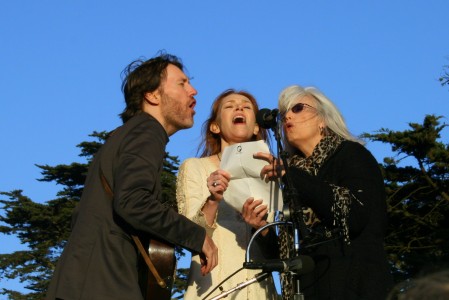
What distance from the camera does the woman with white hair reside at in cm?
479

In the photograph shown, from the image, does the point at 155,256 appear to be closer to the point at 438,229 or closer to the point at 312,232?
the point at 312,232

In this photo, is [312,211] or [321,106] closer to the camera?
[312,211]

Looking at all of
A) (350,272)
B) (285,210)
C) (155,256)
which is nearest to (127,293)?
(155,256)

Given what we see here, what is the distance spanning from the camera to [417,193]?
24000mm

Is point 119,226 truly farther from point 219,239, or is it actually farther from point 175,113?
point 219,239

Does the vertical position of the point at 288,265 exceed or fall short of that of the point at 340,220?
it falls short

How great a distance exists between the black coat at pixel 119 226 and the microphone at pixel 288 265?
0.37 m

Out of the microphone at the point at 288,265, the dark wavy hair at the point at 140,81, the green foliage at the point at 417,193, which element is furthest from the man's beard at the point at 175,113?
the green foliage at the point at 417,193

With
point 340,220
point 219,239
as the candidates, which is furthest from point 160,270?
point 219,239

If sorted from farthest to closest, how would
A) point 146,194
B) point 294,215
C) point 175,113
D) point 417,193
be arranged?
point 417,193 < point 175,113 < point 294,215 < point 146,194

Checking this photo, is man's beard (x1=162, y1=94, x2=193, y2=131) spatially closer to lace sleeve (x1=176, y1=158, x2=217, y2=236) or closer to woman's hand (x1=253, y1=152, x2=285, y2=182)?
woman's hand (x1=253, y1=152, x2=285, y2=182)

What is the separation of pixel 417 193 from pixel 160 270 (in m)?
Result: 20.5

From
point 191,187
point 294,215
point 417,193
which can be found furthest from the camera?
point 417,193

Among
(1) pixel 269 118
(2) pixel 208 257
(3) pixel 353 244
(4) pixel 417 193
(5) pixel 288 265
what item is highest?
(4) pixel 417 193
